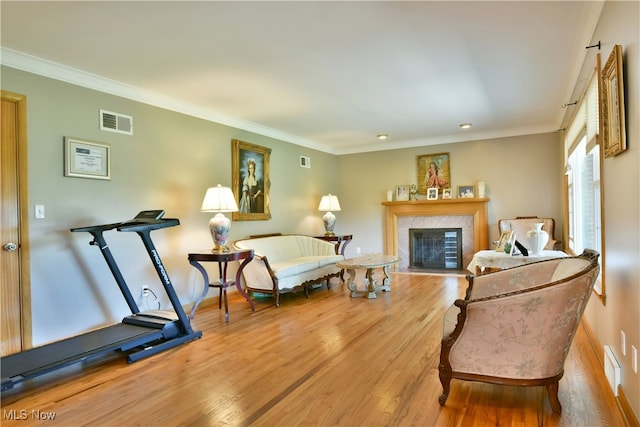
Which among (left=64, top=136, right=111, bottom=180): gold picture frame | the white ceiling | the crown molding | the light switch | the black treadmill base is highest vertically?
the white ceiling

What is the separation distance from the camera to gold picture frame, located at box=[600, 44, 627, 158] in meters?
1.95

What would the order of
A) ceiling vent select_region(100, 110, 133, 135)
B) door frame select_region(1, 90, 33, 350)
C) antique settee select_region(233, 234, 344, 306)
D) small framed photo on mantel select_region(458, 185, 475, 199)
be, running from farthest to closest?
small framed photo on mantel select_region(458, 185, 475, 199) < antique settee select_region(233, 234, 344, 306) < ceiling vent select_region(100, 110, 133, 135) < door frame select_region(1, 90, 33, 350)

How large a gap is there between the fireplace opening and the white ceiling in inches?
102

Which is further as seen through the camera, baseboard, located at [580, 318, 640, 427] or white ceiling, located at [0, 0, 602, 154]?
white ceiling, located at [0, 0, 602, 154]

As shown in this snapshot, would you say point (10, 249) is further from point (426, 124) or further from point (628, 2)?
point (426, 124)

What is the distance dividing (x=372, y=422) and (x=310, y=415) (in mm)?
334

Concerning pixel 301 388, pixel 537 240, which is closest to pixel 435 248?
pixel 537 240

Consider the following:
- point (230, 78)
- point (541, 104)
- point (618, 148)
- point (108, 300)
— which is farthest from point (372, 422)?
point (541, 104)

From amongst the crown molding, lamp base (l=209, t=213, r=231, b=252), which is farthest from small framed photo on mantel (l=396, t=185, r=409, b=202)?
lamp base (l=209, t=213, r=231, b=252)

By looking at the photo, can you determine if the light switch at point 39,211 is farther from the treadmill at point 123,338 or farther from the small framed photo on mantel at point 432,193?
the small framed photo on mantel at point 432,193

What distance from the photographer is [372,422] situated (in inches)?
76.7

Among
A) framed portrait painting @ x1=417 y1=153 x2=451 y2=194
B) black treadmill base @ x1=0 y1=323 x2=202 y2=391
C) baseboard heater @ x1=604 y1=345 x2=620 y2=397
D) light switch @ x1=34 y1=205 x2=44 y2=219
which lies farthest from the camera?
framed portrait painting @ x1=417 y1=153 x2=451 y2=194

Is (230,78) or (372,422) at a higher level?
(230,78)

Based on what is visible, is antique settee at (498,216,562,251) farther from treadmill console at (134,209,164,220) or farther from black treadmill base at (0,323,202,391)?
treadmill console at (134,209,164,220)
